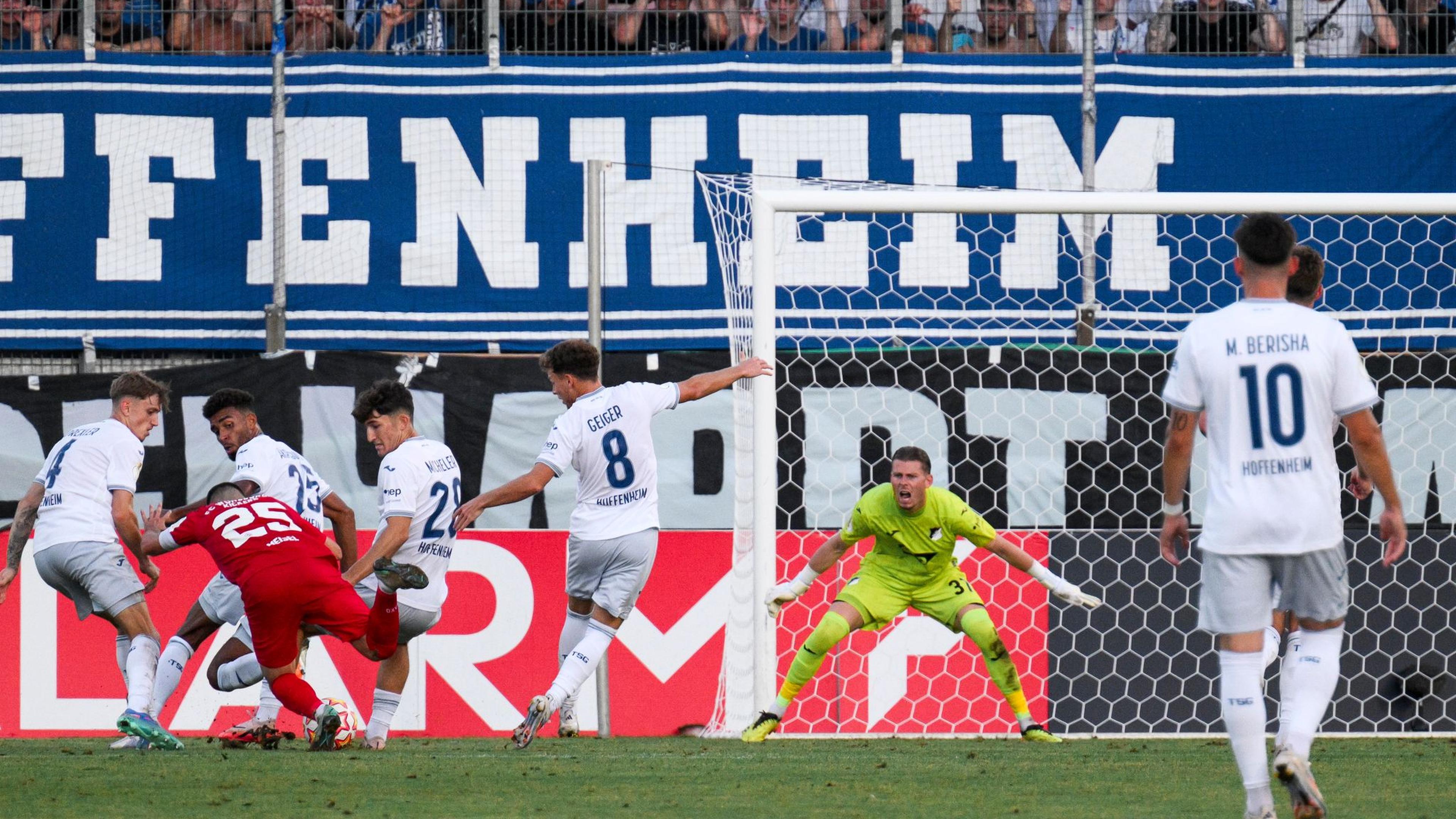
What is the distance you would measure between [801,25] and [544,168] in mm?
1864

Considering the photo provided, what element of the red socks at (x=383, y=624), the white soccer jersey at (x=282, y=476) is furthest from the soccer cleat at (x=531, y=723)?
the white soccer jersey at (x=282, y=476)

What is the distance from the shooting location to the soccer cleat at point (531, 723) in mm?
6426

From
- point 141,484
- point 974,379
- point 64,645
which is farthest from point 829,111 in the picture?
point 64,645

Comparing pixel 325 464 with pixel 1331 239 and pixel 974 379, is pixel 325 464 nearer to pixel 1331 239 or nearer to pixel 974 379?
pixel 974 379

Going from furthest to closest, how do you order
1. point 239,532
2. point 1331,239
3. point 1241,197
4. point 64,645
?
point 1331,239
point 64,645
point 1241,197
point 239,532

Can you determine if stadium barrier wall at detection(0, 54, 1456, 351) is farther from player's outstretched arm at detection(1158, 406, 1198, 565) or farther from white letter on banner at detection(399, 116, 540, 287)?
player's outstretched arm at detection(1158, 406, 1198, 565)

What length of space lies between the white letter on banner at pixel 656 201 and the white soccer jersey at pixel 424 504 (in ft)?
10.6

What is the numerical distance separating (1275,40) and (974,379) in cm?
321

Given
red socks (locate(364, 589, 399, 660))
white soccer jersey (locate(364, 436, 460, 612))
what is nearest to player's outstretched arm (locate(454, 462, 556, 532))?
white soccer jersey (locate(364, 436, 460, 612))

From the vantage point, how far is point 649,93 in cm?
1021

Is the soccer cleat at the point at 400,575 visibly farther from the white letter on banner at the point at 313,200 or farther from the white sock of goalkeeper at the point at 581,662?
the white letter on banner at the point at 313,200

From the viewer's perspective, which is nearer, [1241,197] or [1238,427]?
[1238,427]

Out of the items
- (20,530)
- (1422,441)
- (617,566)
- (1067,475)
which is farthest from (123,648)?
(1422,441)

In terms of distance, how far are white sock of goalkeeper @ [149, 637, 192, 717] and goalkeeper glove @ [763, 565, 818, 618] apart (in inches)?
105
